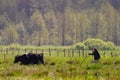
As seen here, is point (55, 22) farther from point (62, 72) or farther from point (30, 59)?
point (62, 72)

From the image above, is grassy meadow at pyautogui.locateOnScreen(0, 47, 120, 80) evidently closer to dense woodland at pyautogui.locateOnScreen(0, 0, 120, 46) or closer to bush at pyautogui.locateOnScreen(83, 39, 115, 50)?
bush at pyautogui.locateOnScreen(83, 39, 115, 50)

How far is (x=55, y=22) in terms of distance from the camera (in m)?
164

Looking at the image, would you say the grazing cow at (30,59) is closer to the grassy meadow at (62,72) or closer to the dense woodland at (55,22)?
the grassy meadow at (62,72)

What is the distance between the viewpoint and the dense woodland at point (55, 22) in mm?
151375

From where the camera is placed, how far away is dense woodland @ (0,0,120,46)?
151 metres

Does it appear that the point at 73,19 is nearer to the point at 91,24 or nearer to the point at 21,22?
the point at 91,24

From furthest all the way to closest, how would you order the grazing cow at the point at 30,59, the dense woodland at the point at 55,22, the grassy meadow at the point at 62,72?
the dense woodland at the point at 55,22 < the grazing cow at the point at 30,59 < the grassy meadow at the point at 62,72

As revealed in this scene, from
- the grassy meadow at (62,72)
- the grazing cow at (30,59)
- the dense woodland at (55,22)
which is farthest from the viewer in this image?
the dense woodland at (55,22)

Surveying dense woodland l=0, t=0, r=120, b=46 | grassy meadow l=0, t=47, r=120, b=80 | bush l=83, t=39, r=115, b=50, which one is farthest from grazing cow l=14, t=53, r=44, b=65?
dense woodland l=0, t=0, r=120, b=46

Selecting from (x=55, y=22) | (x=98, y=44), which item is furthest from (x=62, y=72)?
(x=55, y=22)

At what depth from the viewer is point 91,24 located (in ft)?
519

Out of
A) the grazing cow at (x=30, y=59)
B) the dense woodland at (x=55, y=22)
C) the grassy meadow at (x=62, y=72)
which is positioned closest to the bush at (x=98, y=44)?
the dense woodland at (x=55, y=22)

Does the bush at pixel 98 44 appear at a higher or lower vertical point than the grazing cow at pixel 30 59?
lower

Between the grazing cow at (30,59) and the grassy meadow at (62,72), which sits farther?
the grazing cow at (30,59)
